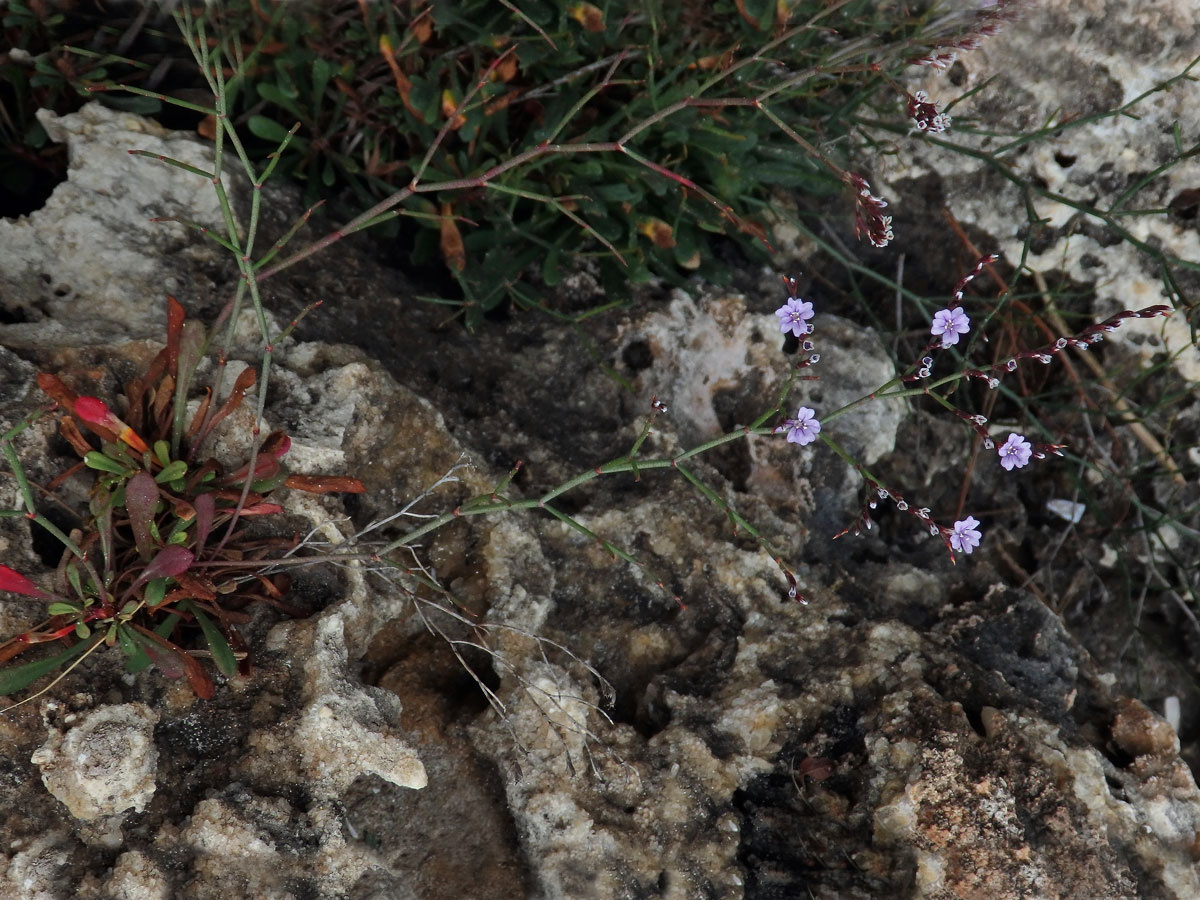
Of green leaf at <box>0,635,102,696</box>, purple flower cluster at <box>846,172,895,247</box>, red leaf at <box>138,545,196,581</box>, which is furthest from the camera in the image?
purple flower cluster at <box>846,172,895,247</box>

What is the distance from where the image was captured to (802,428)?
191 centimetres

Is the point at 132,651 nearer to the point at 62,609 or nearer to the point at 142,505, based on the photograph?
the point at 62,609

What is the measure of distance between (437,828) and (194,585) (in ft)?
2.45

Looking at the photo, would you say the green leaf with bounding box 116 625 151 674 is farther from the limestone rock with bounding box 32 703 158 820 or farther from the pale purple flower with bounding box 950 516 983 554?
the pale purple flower with bounding box 950 516 983 554

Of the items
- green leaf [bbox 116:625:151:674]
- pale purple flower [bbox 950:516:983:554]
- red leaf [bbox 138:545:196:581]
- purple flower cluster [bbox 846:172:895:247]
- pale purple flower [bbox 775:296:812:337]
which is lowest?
green leaf [bbox 116:625:151:674]

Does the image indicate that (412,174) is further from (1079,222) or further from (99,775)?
(1079,222)

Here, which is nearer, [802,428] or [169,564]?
[169,564]

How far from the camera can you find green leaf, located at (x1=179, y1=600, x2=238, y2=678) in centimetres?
181

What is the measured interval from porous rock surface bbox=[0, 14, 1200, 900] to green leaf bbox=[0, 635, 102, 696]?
8cm

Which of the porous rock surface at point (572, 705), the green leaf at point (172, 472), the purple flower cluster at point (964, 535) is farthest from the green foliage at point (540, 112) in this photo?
the purple flower cluster at point (964, 535)

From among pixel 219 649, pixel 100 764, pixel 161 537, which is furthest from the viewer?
pixel 161 537

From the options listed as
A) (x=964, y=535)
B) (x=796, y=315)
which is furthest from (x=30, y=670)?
(x=964, y=535)

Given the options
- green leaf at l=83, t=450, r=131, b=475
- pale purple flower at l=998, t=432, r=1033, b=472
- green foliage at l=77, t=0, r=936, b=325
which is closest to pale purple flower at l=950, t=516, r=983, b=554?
pale purple flower at l=998, t=432, r=1033, b=472

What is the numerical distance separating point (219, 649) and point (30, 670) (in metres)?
0.33
